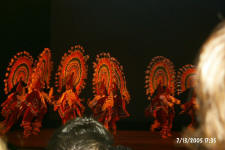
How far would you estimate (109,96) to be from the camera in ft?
14.6

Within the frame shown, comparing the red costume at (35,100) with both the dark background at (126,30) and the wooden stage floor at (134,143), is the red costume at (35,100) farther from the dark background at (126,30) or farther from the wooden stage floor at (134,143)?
the dark background at (126,30)

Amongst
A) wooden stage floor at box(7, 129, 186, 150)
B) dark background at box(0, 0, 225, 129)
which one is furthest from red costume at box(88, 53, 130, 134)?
dark background at box(0, 0, 225, 129)

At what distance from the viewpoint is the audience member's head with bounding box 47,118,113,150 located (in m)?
0.91

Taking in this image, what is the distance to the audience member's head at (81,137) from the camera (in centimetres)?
91

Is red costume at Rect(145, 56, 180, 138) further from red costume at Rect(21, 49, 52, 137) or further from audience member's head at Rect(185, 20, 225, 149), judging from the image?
audience member's head at Rect(185, 20, 225, 149)

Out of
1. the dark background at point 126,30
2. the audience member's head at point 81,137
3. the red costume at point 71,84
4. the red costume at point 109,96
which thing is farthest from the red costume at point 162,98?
the audience member's head at point 81,137

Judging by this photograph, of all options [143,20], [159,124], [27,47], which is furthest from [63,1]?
[159,124]

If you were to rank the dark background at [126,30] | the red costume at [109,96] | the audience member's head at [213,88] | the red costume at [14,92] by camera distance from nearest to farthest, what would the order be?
the audience member's head at [213,88], the red costume at [14,92], the red costume at [109,96], the dark background at [126,30]

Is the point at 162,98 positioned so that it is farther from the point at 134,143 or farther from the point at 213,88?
the point at 213,88

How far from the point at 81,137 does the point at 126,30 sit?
5.07 metres

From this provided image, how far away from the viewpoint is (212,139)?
46 centimetres

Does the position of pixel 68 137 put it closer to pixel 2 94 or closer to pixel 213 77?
pixel 213 77

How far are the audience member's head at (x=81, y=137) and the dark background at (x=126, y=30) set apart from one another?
439 cm

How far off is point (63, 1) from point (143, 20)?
1.61 metres
